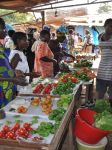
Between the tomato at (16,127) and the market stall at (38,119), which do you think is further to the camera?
the tomato at (16,127)

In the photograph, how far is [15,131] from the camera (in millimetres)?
2377

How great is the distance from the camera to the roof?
18.0 ft

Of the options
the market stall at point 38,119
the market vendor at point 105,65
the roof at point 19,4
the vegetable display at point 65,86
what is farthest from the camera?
the roof at point 19,4

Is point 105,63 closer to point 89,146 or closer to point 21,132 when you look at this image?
point 89,146

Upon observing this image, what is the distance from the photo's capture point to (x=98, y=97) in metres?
4.88

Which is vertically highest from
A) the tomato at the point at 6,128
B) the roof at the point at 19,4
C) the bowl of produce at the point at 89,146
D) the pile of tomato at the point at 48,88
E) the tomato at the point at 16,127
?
the roof at the point at 19,4

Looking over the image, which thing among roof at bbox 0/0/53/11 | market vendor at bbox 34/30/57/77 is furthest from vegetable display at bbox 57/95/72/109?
roof at bbox 0/0/53/11

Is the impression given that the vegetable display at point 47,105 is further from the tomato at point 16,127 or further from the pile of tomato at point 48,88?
the pile of tomato at point 48,88

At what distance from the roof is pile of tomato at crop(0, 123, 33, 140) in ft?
11.2

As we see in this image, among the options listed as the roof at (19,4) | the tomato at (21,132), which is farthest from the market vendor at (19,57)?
the roof at (19,4)

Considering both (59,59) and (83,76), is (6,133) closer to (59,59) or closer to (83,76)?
(83,76)

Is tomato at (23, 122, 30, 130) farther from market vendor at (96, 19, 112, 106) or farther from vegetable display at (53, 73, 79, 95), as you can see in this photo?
market vendor at (96, 19, 112, 106)

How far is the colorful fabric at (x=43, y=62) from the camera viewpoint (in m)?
5.25

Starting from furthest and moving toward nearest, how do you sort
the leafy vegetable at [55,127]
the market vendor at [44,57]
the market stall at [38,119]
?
the market vendor at [44,57], the leafy vegetable at [55,127], the market stall at [38,119]
